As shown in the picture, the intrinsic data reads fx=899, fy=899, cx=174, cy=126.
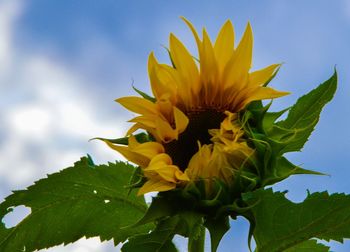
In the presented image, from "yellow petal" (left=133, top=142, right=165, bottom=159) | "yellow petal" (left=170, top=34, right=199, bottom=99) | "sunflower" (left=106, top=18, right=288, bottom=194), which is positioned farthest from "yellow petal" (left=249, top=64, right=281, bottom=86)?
"yellow petal" (left=133, top=142, right=165, bottom=159)

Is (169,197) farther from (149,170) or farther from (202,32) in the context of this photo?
(202,32)

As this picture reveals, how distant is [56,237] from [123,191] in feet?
0.77

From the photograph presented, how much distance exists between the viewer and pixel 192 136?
2.41 meters

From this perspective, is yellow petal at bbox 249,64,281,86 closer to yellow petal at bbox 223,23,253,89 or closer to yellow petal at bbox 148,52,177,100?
yellow petal at bbox 223,23,253,89

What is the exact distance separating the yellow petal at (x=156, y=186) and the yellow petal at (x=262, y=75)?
1.20 ft

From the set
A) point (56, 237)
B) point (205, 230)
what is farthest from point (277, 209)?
point (56, 237)

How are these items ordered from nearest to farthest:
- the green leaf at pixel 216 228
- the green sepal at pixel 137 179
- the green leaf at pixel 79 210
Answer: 1. the green leaf at pixel 216 228
2. the green sepal at pixel 137 179
3. the green leaf at pixel 79 210

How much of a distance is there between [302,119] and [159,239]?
51cm

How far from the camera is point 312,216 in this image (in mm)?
2273

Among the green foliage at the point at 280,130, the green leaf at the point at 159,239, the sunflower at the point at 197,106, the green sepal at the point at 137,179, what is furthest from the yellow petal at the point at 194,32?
the green leaf at the point at 159,239

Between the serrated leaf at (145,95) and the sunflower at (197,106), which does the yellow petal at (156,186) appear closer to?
the sunflower at (197,106)

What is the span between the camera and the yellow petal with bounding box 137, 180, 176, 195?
2.23 metres

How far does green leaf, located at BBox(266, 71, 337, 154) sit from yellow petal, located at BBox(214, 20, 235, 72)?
0.22 meters

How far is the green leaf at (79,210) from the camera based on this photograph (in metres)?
2.56
